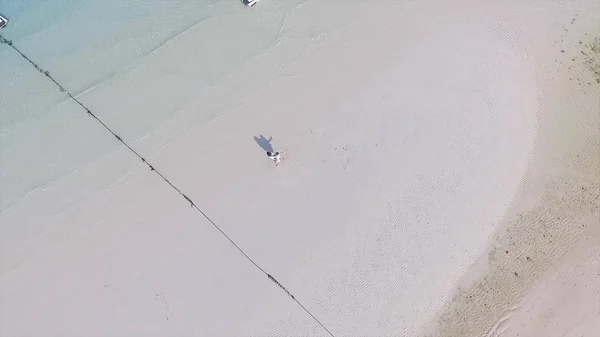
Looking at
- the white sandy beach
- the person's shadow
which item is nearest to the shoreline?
the white sandy beach

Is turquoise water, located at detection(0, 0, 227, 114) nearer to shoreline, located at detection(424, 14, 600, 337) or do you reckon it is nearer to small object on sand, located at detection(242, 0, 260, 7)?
small object on sand, located at detection(242, 0, 260, 7)

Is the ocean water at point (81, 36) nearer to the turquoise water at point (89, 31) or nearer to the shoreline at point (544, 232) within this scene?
the turquoise water at point (89, 31)

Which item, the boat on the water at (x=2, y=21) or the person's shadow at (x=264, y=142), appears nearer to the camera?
the person's shadow at (x=264, y=142)

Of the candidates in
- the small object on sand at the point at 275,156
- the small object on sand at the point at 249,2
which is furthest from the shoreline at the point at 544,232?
the small object on sand at the point at 249,2

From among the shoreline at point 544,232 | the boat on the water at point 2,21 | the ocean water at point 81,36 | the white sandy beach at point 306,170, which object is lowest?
the shoreline at point 544,232

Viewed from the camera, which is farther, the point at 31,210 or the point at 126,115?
the point at 126,115

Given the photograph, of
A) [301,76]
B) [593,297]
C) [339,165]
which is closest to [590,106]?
[593,297]

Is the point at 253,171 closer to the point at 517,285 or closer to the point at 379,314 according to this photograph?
the point at 379,314

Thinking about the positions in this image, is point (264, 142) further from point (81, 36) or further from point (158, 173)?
point (81, 36)
